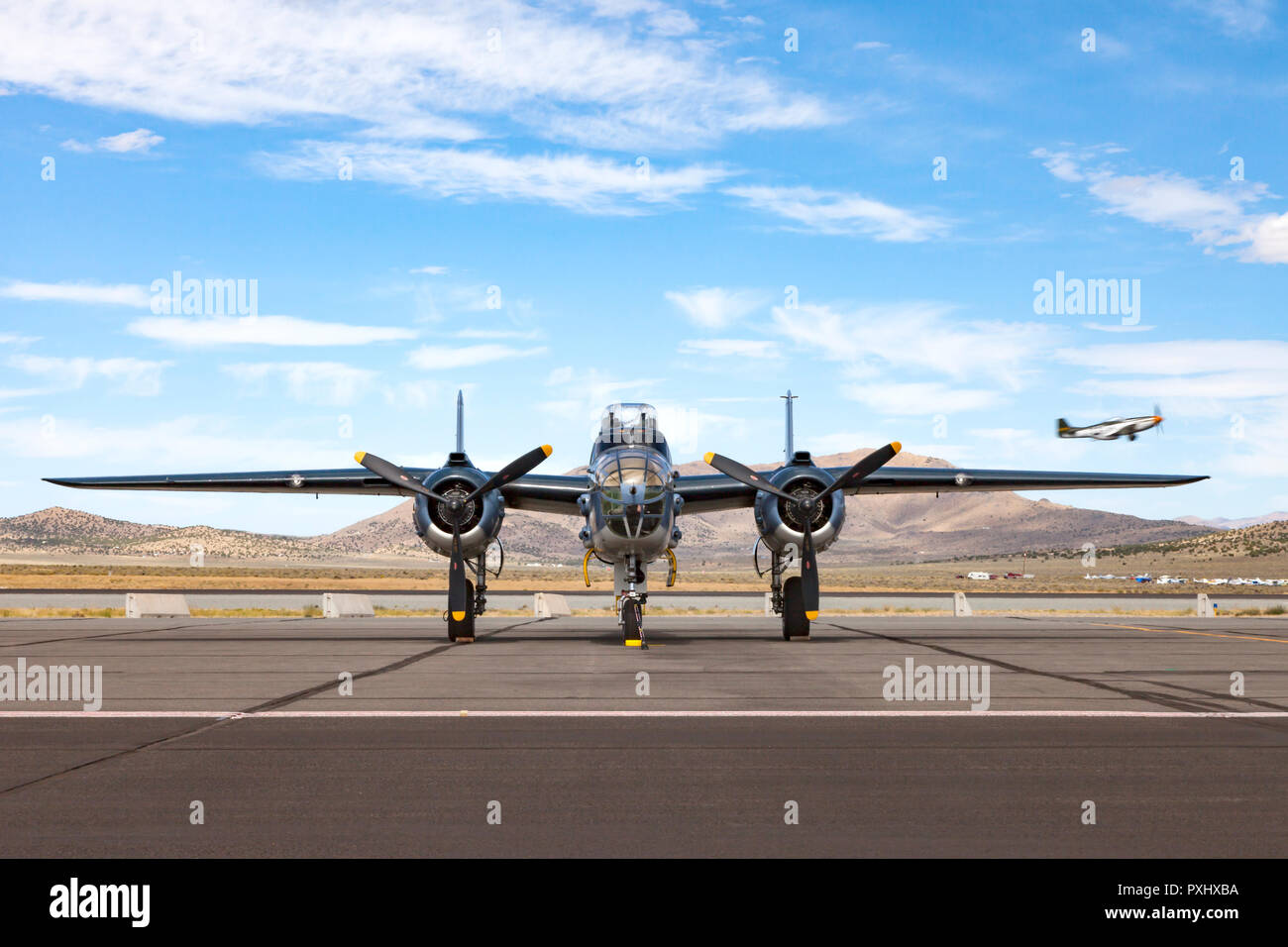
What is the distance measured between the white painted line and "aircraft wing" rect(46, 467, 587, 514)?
1476 centimetres

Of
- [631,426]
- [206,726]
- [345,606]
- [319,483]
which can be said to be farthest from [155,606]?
[206,726]

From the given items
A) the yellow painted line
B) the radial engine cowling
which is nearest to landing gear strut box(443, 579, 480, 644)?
the radial engine cowling

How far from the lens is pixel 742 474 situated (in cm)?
2508

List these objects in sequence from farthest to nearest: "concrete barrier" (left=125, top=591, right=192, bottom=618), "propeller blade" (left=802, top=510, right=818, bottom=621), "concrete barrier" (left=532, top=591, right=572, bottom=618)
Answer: "concrete barrier" (left=532, top=591, right=572, bottom=618) < "concrete barrier" (left=125, top=591, right=192, bottom=618) < "propeller blade" (left=802, top=510, right=818, bottom=621)

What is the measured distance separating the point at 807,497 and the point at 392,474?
31.7 feet

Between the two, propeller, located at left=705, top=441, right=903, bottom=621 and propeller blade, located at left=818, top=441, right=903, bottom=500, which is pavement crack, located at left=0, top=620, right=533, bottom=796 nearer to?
propeller, located at left=705, top=441, right=903, bottom=621

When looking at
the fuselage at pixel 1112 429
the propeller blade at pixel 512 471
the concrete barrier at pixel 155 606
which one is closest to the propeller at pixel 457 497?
the propeller blade at pixel 512 471

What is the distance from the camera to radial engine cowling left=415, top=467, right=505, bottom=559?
25344 mm

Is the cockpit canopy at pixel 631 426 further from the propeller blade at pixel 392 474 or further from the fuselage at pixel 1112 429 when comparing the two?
the fuselage at pixel 1112 429

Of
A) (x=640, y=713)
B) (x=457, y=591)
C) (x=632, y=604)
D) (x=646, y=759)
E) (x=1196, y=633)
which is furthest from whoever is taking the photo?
(x=1196, y=633)

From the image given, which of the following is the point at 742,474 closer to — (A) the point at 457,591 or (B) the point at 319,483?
(A) the point at 457,591
